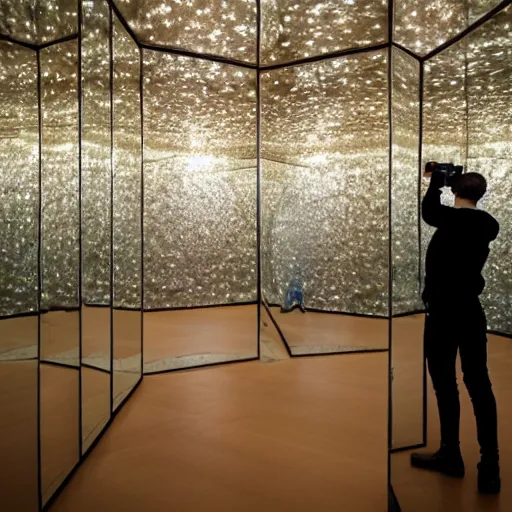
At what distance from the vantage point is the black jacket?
1738 mm

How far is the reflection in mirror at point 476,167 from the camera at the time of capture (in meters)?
1.72

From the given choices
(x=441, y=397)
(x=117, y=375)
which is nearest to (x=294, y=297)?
(x=117, y=375)

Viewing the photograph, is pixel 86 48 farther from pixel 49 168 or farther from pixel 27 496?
pixel 27 496

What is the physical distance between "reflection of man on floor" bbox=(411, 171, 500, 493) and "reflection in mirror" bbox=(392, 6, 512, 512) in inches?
2.0

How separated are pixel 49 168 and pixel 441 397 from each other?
165cm

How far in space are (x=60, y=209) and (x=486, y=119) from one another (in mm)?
2106

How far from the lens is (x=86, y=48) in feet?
7.36

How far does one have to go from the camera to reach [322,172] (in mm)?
4059

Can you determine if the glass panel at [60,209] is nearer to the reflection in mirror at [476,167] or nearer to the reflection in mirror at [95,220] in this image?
the reflection in mirror at [95,220]

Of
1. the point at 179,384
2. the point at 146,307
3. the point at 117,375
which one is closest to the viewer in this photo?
the point at 117,375

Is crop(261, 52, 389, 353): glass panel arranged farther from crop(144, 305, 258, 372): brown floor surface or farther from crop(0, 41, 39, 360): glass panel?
crop(0, 41, 39, 360): glass panel

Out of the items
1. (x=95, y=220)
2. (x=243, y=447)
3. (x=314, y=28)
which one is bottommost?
(x=243, y=447)

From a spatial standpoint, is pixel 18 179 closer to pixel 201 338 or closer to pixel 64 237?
pixel 64 237

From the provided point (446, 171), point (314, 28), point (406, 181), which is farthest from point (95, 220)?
point (314, 28)
